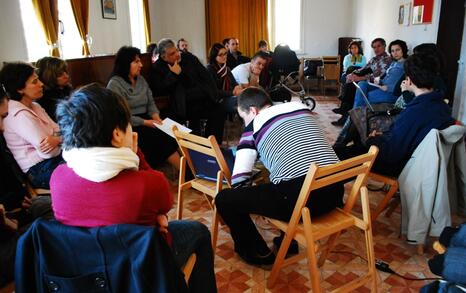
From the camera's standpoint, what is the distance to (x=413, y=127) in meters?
2.14

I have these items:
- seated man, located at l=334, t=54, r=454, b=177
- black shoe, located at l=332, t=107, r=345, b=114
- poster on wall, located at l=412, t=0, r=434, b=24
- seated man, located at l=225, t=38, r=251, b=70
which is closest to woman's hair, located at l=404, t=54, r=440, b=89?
seated man, located at l=334, t=54, r=454, b=177

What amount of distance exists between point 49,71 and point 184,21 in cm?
606

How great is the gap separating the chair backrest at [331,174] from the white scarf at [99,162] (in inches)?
28.3

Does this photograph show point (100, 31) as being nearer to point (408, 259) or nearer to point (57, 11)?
point (57, 11)

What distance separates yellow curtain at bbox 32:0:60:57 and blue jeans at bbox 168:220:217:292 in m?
3.63

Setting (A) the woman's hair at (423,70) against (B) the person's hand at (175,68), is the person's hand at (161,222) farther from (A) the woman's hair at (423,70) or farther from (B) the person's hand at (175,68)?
(B) the person's hand at (175,68)

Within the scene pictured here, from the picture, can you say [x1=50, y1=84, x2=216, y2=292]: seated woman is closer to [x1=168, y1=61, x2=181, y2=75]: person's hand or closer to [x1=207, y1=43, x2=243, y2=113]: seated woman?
[x1=168, y1=61, x2=181, y2=75]: person's hand

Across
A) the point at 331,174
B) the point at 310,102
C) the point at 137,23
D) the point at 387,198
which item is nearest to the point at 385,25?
the point at 310,102

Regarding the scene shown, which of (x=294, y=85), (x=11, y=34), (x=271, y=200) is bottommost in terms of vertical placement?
(x=294, y=85)

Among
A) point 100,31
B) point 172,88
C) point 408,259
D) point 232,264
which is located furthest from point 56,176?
point 100,31

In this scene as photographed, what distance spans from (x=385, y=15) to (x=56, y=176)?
6.28m

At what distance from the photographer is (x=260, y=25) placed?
8.39 meters

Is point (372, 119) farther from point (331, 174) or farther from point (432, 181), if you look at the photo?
point (331, 174)

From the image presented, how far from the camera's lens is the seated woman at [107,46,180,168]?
3.09 m
